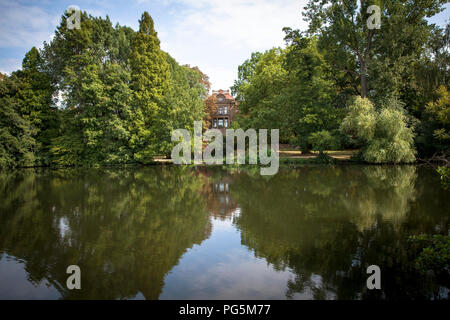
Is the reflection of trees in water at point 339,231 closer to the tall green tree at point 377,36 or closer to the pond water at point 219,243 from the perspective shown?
the pond water at point 219,243

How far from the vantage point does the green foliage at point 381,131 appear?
20.8 metres

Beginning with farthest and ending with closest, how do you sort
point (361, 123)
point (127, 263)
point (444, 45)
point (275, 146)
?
point (275, 146)
point (444, 45)
point (361, 123)
point (127, 263)

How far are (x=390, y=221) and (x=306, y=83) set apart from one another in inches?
772

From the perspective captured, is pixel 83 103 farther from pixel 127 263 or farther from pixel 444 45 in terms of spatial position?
pixel 444 45

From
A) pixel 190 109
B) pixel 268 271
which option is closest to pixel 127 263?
pixel 268 271

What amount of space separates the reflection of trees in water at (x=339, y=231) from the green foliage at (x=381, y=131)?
9388 millimetres

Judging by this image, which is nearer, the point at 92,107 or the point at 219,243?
the point at 219,243

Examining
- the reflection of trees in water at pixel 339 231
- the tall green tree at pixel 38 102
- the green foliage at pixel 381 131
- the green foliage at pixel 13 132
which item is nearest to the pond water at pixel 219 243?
the reflection of trees in water at pixel 339 231

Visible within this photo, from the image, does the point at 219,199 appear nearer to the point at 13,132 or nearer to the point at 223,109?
the point at 13,132

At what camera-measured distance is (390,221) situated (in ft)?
24.1

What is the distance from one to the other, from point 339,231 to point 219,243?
2.76 meters

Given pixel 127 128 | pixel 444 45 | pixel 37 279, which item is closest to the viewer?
pixel 37 279

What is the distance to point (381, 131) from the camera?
21.5 meters

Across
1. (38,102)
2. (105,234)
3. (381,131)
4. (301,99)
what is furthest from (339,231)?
(38,102)
